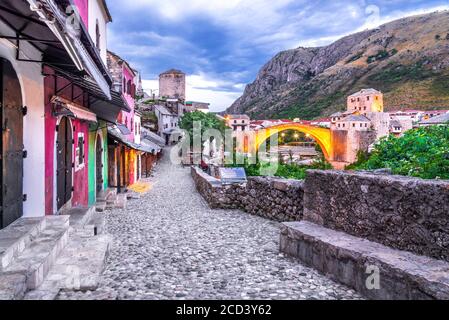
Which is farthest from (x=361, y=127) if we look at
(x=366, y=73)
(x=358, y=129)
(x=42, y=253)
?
(x=42, y=253)

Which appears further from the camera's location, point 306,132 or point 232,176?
point 306,132

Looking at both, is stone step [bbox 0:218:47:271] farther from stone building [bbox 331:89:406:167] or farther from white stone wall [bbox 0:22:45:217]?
stone building [bbox 331:89:406:167]

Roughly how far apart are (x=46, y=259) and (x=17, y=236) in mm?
536

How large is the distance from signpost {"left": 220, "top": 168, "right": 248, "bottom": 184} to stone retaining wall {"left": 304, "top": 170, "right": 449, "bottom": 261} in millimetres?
5675

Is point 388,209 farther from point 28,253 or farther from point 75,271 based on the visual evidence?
point 28,253

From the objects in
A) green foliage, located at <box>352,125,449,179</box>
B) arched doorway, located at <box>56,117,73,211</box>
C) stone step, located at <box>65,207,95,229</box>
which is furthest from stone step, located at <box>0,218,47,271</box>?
green foliage, located at <box>352,125,449,179</box>

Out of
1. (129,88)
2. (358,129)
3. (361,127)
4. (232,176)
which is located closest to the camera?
(232,176)

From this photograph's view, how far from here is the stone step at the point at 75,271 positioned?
135 inches

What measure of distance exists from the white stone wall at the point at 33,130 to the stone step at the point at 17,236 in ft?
2.32

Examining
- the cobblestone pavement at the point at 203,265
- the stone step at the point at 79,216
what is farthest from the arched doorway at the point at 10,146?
the cobblestone pavement at the point at 203,265

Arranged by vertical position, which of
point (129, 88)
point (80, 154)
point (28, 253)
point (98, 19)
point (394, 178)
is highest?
point (98, 19)

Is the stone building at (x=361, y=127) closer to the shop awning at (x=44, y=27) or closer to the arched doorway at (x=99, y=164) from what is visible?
the arched doorway at (x=99, y=164)

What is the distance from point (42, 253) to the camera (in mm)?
3834

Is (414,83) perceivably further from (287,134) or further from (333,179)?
(333,179)
